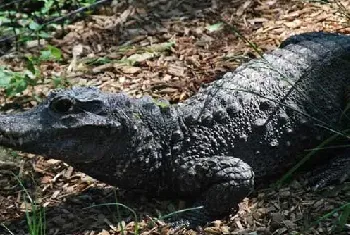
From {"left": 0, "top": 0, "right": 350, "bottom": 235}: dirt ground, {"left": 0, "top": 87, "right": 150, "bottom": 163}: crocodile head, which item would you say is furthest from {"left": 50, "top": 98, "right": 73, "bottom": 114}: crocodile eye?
{"left": 0, "top": 0, "right": 350, "bottom": 235}: dirt ground

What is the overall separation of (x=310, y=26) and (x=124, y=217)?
2.32m

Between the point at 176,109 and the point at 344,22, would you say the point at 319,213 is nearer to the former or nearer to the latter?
the point at 176,109

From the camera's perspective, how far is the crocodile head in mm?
3861

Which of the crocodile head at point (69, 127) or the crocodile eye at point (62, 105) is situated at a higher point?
the crocodile eye at point (62, 105)

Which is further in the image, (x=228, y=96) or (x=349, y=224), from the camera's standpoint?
(x=228, y=96)

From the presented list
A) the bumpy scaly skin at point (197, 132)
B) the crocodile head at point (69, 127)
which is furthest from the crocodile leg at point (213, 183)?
the crocodile head at point (69, 127)

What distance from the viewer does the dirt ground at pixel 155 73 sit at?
3.82 metres

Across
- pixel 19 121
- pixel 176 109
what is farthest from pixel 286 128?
pixel 19 121

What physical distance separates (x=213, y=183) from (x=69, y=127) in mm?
811

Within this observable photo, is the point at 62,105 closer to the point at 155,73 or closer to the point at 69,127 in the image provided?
the point at 69,127

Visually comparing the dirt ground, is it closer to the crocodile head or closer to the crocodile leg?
the crocodile leg

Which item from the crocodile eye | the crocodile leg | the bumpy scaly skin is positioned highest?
the crocodile eye

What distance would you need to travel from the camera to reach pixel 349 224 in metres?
3.49

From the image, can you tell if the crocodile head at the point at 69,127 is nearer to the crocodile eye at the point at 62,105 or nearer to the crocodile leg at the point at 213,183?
the crocodile eye at the point at 62,105
